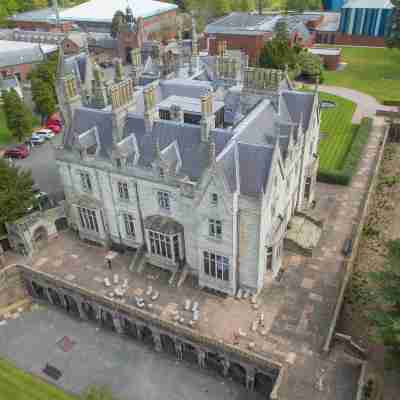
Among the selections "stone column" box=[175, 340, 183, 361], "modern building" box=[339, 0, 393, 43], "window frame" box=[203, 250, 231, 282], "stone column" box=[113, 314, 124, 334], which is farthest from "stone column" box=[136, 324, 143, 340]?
"modern building" box=[339, 0, 393, 43]

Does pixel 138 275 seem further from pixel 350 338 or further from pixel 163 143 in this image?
pixel 350 338

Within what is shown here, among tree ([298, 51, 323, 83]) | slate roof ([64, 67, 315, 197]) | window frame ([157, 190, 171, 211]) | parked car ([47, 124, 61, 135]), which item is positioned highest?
slate roof ([64, 67, 315, 197])

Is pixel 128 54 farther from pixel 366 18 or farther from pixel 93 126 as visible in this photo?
pixel 93 126

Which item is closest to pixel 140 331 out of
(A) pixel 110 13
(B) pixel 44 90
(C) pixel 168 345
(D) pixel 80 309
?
(C) pixel 168 345

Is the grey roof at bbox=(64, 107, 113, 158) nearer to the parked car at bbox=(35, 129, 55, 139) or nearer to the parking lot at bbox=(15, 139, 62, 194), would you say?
the parking lot at bbox=(15, 139, 62, 194)

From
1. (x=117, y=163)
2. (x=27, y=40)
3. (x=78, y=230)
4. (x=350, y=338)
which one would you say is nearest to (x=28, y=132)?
(x=78, y=230)

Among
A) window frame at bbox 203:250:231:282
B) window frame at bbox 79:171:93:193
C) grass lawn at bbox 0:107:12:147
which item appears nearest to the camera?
window frame at bbox 203:250:231:282

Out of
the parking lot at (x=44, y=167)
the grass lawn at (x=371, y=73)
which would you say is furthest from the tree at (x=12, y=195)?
the grass lawn at (x=371, y=73)
